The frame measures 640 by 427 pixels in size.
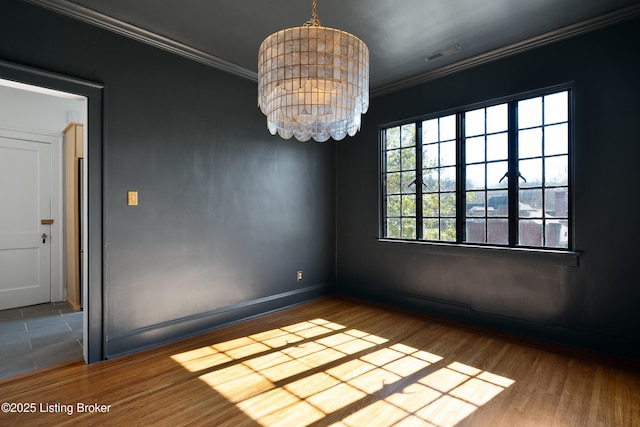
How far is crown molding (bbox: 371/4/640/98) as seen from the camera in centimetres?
268

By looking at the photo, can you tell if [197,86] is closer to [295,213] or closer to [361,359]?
[295,213]

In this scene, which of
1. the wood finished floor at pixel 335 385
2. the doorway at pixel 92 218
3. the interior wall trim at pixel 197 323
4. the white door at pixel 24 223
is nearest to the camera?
the wood finished floor at pixel 335 385

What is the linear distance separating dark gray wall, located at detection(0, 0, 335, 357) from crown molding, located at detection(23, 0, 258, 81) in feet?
0.17

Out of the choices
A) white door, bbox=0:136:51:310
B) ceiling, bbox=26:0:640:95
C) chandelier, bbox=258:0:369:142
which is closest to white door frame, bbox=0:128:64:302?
white door, bbox=0:136:51:310

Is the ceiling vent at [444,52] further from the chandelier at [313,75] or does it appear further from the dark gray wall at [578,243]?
the chandelier at [313,75]

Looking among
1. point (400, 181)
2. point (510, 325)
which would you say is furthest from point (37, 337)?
point (510, 325)

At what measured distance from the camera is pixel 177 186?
124 inches

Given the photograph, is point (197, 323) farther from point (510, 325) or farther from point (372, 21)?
point (372, 21)

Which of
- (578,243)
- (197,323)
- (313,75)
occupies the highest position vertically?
(313,75)

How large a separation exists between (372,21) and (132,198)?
255cm

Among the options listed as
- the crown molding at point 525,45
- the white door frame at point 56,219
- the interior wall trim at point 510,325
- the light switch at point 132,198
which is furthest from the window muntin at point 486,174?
the white door frame at point 56,219

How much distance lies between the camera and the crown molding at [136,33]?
2.49 meters

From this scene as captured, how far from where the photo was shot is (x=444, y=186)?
12.4 feet

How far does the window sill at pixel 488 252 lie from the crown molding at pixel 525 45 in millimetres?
1917
